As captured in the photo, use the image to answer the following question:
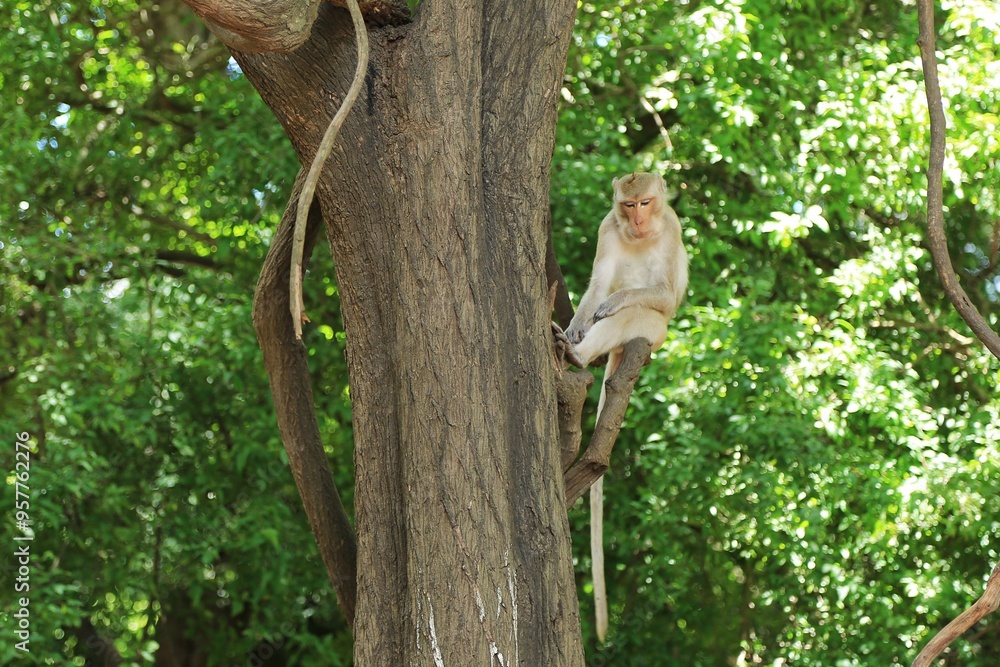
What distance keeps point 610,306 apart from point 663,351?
3.68 feet

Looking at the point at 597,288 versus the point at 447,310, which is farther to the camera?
the point at 597,288

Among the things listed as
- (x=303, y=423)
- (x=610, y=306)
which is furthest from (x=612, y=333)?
(x=303, y=423)

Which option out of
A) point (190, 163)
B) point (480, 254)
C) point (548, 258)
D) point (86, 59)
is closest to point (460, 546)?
point (480, 254)

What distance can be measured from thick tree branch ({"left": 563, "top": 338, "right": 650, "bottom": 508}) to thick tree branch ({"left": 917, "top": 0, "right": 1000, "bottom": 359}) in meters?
0.91

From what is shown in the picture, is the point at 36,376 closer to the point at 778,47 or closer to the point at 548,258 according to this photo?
the point at 548,258

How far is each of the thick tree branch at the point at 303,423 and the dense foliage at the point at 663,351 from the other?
204 centimetres

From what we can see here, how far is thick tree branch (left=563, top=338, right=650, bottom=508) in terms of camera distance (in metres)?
2.98

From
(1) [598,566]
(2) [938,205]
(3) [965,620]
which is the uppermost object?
(2) [938,205]

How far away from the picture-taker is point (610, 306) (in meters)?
4.17

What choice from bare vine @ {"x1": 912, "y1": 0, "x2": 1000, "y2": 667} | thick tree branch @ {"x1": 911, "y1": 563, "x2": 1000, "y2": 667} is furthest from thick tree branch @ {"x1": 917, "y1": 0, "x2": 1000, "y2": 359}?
thick tree branch @ {"x1": 911, "y1": 563, "x2": 1000, "y2": 667}

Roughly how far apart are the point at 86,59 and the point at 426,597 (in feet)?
17.8

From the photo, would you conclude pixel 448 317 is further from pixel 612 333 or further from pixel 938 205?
pixel 612 333

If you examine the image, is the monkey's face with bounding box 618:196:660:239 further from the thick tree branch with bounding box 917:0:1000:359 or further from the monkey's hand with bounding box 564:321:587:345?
the thick tree branch with bounding box 917:0:1000:359

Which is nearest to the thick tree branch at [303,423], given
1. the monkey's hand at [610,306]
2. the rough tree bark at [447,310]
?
the rough tree bark at [447,310]
